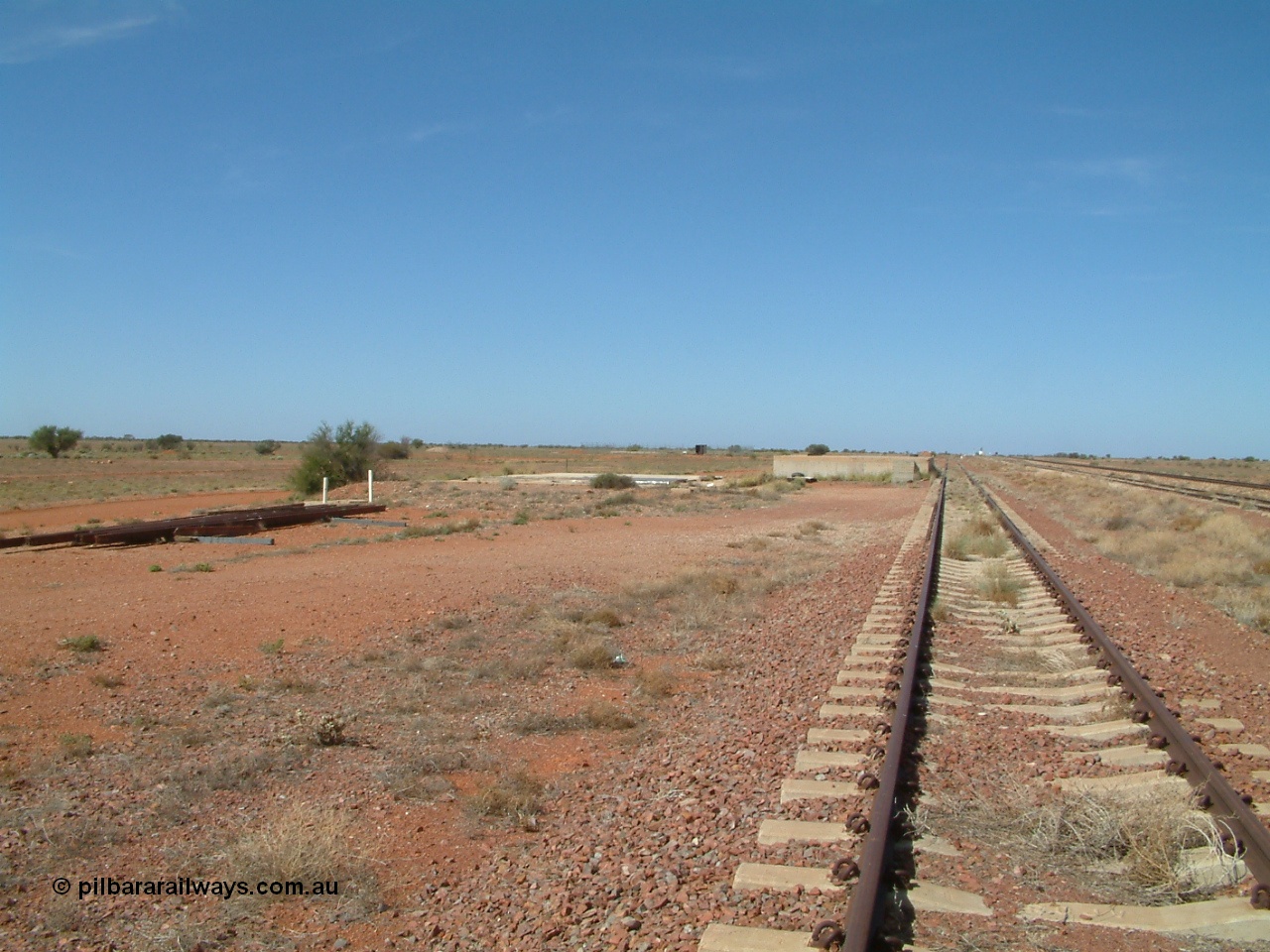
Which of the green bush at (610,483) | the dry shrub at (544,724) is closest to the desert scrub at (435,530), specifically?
the dry shrub at (544,724)

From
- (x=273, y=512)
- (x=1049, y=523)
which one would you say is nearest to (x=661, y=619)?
(x=273, y=512)

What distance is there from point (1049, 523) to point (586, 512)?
573 inches

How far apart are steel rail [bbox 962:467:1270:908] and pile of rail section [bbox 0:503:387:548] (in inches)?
821

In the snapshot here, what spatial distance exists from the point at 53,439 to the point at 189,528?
292 feet

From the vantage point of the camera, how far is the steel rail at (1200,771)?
5016 mm

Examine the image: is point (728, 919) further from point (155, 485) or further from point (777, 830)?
point (155, 485)

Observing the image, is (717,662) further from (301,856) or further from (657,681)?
(301,856)

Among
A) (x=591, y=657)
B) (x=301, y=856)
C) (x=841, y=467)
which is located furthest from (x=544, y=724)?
(x=841, y=467)

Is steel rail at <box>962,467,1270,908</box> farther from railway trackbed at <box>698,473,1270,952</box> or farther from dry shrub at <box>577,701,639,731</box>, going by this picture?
dry shrub at <box>577,701,639,731</box>

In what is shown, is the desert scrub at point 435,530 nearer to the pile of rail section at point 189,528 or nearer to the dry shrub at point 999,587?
the pile of rail section at point 189,528

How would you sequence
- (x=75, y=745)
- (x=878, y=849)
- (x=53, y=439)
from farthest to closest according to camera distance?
(x=53, y=439) < (x=75, y=745) < (x=878, y=849)

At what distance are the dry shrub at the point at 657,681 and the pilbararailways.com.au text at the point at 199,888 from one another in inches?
187

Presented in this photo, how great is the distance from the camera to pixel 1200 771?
6484 mm

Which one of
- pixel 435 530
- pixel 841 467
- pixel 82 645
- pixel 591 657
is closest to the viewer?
pixel 82 645
